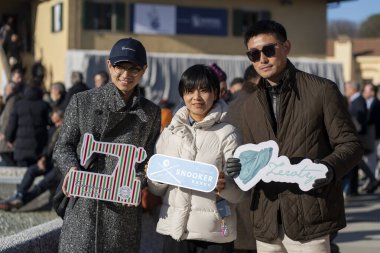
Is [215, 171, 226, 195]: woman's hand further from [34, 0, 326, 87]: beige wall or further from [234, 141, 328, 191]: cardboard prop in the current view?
Result: [34, 0, 326, 87]: beige wall

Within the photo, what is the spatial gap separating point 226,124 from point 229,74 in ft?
85.2

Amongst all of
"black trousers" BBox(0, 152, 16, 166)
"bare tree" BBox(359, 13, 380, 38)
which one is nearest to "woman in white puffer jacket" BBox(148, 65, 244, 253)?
"black trousers" BBox(0, 152, 16, 166)

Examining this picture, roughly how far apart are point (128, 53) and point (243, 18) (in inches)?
1328

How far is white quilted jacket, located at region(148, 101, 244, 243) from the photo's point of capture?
4844 mm

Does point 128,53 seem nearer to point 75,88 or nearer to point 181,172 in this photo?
point 181,172

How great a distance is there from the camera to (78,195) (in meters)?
4.77

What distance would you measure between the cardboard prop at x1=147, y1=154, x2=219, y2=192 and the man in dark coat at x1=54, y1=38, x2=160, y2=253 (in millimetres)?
158

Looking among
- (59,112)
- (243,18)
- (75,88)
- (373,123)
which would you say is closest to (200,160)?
(59,112)

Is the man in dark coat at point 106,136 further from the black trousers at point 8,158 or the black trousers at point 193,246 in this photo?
the black trousers at point 8,158

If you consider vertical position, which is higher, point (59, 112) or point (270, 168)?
point (270, 168)

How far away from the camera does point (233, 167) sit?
4.64m

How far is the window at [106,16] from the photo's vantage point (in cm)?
3478

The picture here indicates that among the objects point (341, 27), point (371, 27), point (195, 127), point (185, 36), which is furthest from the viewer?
point (341, 27)

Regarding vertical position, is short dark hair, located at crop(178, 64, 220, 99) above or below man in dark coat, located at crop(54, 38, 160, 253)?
above
